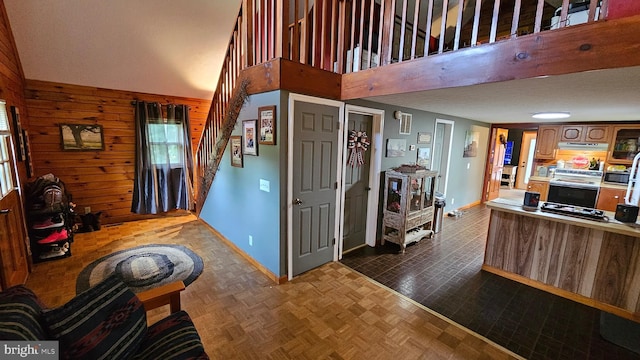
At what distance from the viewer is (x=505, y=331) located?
2.15 meters

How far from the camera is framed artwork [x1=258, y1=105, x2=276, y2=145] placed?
2.56 metres

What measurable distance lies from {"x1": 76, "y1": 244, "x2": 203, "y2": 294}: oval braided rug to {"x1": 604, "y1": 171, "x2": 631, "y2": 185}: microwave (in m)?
6.88

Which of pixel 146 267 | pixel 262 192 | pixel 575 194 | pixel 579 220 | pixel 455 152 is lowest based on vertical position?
pixel 146 267

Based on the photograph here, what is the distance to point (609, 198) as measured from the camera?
4.59m

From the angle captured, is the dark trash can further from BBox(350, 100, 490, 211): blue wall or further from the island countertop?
the island countertop

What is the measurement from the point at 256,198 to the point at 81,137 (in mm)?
3202

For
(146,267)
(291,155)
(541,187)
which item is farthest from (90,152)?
(541,187)

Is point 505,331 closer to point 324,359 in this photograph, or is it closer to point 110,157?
point 324,359

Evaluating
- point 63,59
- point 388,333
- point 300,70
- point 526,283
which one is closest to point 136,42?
point 63,59

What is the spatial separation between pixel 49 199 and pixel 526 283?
565 centimetres

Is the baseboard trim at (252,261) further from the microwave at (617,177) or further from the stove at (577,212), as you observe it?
the microwave at (617,177)

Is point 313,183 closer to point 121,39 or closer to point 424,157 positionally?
point 424,157

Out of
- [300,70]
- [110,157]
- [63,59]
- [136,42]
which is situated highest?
[136,42]

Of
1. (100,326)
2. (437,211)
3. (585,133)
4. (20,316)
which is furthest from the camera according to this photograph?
(585,133)
